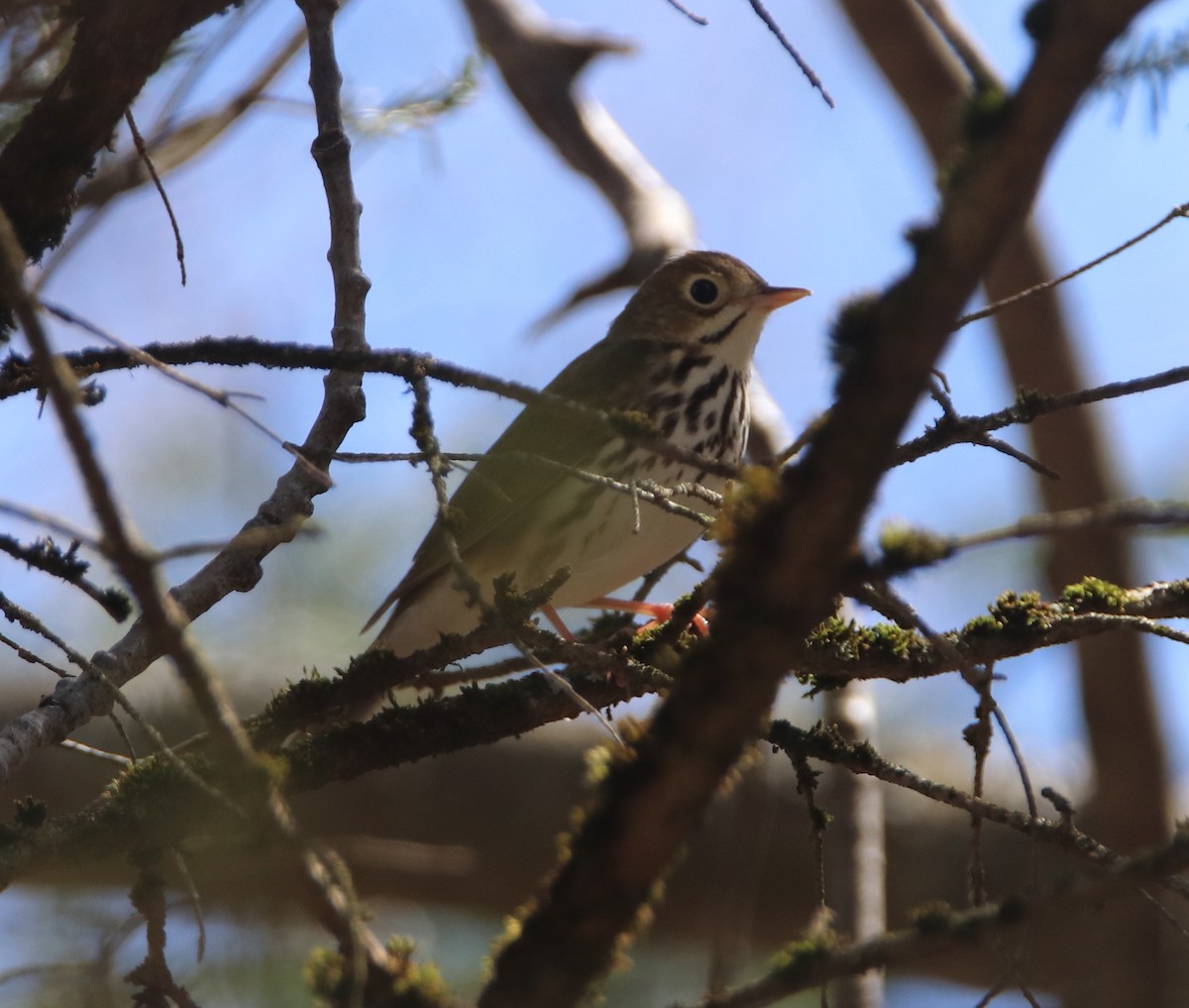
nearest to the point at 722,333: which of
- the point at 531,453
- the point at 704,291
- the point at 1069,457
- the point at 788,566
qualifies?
the point at 704,291

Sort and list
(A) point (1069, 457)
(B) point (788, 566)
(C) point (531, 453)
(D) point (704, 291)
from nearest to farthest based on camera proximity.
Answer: (B) point (788, 566) < (C) point (531, 453) < (D) point (704, 291) < (A) point (1069, 457)

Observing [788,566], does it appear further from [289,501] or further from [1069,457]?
[1069,457]

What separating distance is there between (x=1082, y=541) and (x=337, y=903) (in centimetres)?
538

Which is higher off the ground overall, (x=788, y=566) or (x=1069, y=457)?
(x=1069, y=457)

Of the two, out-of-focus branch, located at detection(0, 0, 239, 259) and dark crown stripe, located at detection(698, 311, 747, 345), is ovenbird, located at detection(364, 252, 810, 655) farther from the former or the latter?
out-of-focus branch, located at detection(0, 0, 239, 259)

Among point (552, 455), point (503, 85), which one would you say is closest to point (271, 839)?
point (552, 455)

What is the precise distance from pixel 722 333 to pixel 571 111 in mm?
1447

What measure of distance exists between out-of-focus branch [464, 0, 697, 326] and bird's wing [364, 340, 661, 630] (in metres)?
0.74

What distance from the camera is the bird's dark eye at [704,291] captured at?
16.0ft

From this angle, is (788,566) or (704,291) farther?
(704,291)

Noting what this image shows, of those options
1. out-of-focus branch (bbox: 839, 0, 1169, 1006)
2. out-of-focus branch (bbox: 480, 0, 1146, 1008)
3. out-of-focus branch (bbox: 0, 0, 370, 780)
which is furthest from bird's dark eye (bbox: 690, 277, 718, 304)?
out-of-focus branch (bbox: 480, 0, 1146, 1008)

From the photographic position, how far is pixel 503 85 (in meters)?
5.65

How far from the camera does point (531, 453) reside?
12.7ft

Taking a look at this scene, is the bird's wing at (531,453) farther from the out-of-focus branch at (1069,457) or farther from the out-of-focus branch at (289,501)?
the out-of-focus branch at (1069,457)
